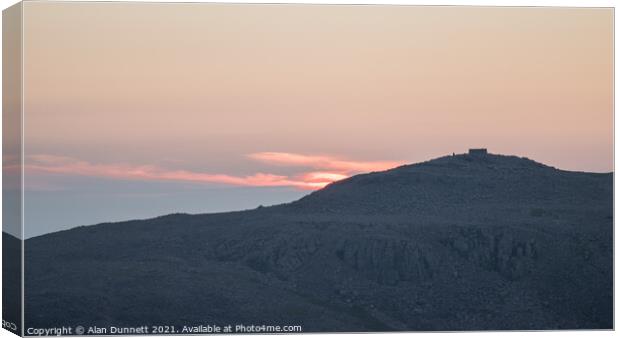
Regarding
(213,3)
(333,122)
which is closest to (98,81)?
(213,3)

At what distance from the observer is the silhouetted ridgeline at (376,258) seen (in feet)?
83.9

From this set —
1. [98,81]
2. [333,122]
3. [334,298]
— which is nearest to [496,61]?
[333,122]

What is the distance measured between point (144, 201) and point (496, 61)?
19.9ft

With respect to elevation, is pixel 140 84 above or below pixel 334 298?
above

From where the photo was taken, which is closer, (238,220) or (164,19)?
(164,19)

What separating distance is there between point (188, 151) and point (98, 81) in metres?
1.79

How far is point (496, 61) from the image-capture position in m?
26.3

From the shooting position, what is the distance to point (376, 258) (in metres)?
26.5

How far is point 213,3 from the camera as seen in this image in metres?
25.5

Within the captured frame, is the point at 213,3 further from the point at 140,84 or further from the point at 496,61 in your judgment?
the point at 496,61

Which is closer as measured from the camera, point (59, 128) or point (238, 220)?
point (59, 128)

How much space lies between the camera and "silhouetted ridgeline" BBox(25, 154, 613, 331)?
83.9ft

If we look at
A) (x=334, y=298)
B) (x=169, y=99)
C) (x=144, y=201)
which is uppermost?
(x=169, y=99)

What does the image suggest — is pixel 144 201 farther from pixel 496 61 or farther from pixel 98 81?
pixel 496 61
